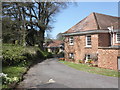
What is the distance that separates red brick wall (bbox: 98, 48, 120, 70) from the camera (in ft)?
40.0

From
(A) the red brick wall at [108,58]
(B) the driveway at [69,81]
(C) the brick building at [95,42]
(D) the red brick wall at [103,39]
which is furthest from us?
(D) the red brick wall at [103,39]

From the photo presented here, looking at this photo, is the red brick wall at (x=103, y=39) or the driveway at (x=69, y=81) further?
the red brick wall at (x=103, y=39)

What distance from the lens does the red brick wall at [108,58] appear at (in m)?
12.2

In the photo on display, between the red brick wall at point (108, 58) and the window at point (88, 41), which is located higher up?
the window at point (88, 41)

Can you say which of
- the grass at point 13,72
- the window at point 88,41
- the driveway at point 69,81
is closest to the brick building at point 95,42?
the window at point 88,41

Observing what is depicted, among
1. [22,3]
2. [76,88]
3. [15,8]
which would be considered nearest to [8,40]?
[15,8]

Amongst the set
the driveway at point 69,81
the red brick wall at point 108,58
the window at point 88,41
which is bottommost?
the driveway at point 69,81

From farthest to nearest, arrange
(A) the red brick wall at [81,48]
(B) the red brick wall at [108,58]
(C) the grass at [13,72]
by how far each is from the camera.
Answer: (A) the red brick wall at [81,48], (B) the red brick wall at [108,58], (C) the grass at [13,72]

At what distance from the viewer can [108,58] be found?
1272 centimetres

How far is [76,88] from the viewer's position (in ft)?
20.8

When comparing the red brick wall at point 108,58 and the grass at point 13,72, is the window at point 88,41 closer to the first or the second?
the red brick wall at point 108,58

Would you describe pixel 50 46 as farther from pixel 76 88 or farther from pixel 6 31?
pixel 76 88

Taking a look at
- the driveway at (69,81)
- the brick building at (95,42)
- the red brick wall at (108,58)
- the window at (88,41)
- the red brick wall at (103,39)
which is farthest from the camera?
the window at (88,41)

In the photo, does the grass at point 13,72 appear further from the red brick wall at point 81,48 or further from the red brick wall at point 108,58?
the red brick wall at point 81,48
